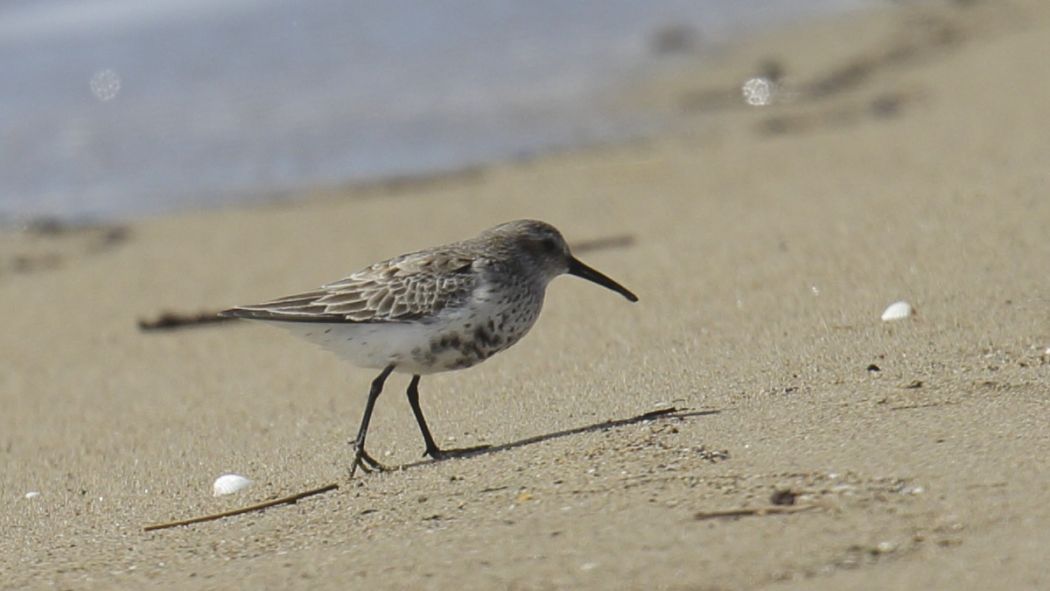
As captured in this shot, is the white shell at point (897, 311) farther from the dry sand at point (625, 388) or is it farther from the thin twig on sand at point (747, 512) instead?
the thin twig on sand at point (747, 512)

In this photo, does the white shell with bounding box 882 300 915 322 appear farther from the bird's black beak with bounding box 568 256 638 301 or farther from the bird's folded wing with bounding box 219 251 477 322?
the bird's folded wing with bounding box 219 251 477 322

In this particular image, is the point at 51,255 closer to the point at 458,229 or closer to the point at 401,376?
the point at 458,229

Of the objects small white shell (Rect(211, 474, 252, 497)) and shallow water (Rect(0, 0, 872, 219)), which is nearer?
small white shell (Rect(211, 474, 252, 497))

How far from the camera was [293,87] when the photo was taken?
13.7 m

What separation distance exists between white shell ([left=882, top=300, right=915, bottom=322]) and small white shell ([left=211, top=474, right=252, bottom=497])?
7.44ft

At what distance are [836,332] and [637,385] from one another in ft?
2.43

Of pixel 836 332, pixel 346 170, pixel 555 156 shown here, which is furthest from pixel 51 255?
pixel 836 332

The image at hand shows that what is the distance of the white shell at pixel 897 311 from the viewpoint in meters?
5.38

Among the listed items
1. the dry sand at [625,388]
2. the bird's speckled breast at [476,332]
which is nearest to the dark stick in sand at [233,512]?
the dry sand at [625,388]

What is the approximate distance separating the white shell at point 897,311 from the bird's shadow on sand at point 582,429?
3.56 feet

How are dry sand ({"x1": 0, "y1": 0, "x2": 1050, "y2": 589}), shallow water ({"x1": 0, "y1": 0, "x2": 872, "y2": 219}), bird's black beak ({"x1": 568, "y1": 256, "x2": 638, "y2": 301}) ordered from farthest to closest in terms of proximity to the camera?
1. shallow water ({"x1": 0, "y1": 0, "x2": 872, "y2": 219})
2. bird's black beak ({"x1": 568, "y1": 256, "x2": 638, "y2": 301})
3. dry sand ({"x1": 0, "y1": 0, "x2": 1050, "y2": 589})

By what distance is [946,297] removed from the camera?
5.50 metres

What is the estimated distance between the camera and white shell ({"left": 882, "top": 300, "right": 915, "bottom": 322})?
17.7ft

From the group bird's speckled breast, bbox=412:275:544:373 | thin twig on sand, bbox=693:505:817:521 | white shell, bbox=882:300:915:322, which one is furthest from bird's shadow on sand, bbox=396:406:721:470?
white shell, bbox=882:300:915:322
